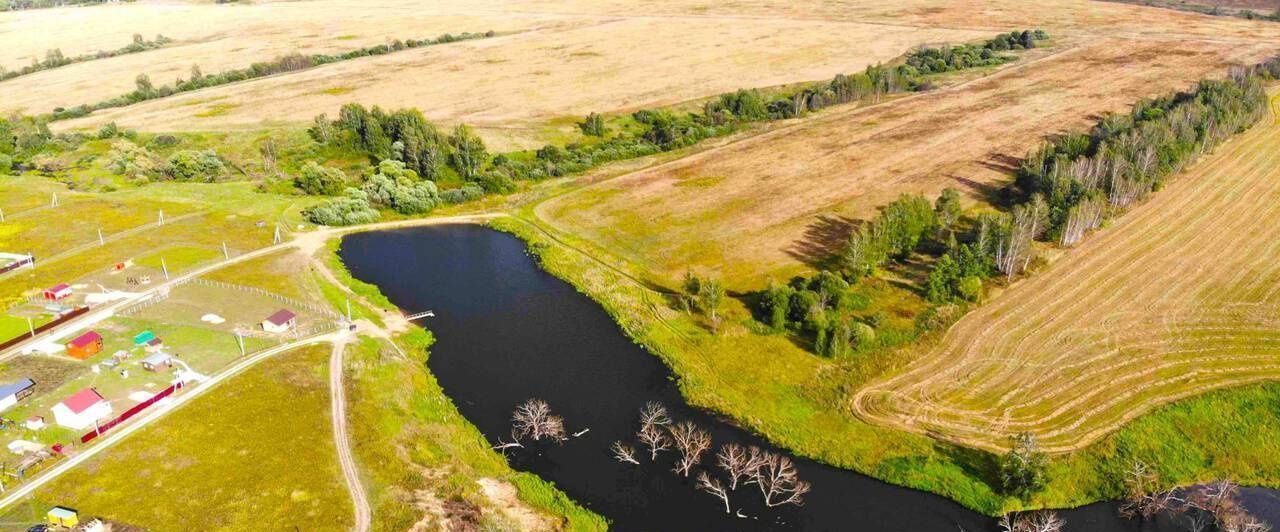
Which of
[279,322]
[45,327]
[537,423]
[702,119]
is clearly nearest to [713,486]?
[537,423]

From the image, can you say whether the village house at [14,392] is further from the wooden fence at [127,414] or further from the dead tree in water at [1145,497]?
the dead tree in water at [1145,497]

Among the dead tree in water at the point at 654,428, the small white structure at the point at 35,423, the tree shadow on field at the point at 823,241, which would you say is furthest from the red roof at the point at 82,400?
the tree shadow on field at the point at 823,241

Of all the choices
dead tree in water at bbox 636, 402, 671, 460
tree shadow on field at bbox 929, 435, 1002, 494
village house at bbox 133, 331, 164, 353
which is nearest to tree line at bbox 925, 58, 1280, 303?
tree shadow on field at bbox 929, 435, 1002, 494

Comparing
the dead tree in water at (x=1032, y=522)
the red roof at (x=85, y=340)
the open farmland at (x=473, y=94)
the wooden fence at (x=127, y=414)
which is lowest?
the dead tree in water at (x=1032, y=522)

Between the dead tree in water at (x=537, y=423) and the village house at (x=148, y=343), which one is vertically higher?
the village house at (x=148, y=343)

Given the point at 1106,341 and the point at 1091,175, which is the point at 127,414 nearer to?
the point at 1106,341
